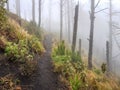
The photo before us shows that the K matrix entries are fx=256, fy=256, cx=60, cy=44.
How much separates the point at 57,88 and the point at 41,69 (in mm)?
1918

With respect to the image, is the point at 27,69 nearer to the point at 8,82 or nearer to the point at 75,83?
the point at 8,82

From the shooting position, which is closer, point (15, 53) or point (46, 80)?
point (46, 80)

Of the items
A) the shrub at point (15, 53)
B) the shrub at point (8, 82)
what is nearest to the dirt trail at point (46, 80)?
the shrub at point (8, 82)

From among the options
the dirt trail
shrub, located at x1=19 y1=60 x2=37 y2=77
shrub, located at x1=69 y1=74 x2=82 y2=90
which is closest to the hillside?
shrub, located at x1=19 y1=60 x2=37 y2=77

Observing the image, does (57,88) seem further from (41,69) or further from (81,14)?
(81,14)

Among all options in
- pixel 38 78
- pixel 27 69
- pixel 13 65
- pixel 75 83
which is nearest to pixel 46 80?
pixel 38 78

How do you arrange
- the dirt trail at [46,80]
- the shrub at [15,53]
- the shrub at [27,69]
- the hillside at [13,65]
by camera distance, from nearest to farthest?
the hillside at [13,65]
the dirt trail at [46,80]
the shrub at [27,69]
the shrub at [15,53]

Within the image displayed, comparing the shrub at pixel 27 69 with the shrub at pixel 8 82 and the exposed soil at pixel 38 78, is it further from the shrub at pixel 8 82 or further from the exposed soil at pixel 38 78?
the shrub at pixel 8 82

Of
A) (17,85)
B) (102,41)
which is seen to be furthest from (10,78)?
(102,41)

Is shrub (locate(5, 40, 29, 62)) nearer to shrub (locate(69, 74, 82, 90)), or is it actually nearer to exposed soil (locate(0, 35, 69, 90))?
exposed soil (locate(0, 35, 69, 90))

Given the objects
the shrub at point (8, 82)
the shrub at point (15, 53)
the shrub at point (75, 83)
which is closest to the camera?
the shrub at point (8, 82)

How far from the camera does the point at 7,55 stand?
10.5 metres

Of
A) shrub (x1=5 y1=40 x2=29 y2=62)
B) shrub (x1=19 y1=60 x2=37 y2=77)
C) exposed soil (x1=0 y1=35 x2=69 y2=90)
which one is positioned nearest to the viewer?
exposed soil (x1=0 y1=35 x2=69 y2=90)

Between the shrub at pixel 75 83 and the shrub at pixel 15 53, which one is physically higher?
the shrub at pixel 15 53
